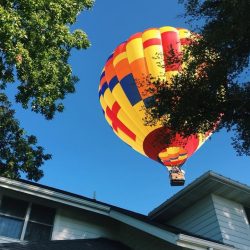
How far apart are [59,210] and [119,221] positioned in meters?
2.06

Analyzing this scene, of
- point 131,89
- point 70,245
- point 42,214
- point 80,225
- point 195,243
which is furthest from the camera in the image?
point 131,89

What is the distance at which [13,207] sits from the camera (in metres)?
13.4

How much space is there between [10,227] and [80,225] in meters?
2.30

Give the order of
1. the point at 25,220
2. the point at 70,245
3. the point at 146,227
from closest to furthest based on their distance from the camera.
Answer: the point at 70,245 → the point at 146,227 → the point at 25,220

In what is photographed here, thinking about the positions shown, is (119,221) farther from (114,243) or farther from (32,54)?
(32,54)

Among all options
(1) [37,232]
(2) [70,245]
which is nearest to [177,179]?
(1) [37,232]

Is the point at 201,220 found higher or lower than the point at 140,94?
lower

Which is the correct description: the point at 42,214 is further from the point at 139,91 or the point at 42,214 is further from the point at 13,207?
the point at 139,91

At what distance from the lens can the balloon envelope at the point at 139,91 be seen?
68.8 feet

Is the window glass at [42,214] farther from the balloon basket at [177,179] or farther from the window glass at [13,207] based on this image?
the balloon basket at [177,179]

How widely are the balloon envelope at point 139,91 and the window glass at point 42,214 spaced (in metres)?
7.34

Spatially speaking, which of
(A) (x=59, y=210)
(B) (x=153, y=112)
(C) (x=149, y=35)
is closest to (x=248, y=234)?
(B) (x=153, y=112)

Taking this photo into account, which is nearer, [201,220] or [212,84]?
[212,84]

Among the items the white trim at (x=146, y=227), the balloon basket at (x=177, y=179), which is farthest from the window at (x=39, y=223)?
the balloon basket at (x=177, y=179)
